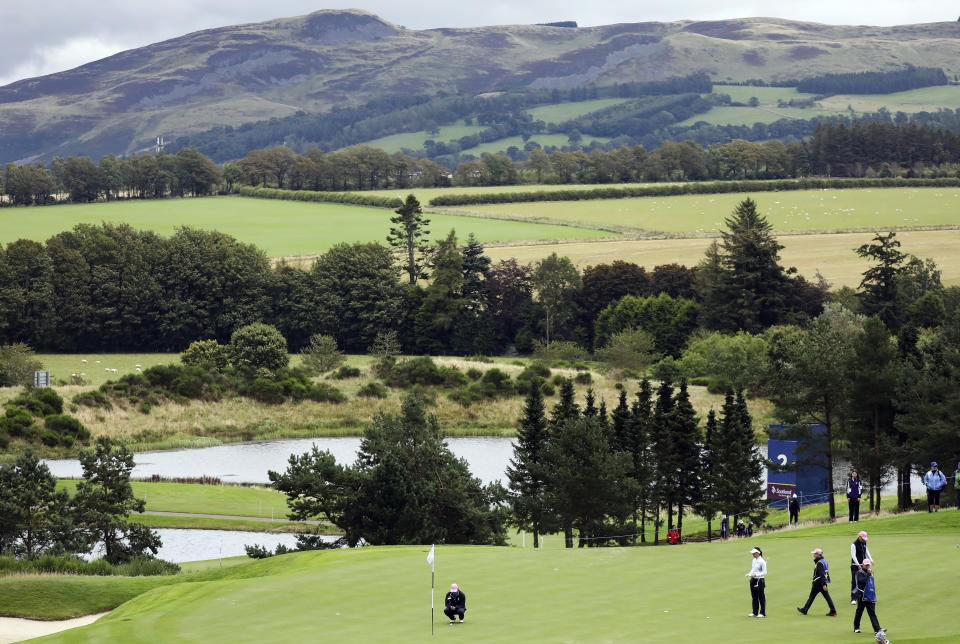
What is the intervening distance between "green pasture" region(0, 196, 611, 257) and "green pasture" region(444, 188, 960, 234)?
373 inches

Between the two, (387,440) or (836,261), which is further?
(836,261)

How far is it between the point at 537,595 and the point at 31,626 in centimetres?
1479

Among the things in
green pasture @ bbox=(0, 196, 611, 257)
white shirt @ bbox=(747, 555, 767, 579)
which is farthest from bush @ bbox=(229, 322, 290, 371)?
white shirt @ bbox=(747, 555, 767, 579)

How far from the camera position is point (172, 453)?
7631cm

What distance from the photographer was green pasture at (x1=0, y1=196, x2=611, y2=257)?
15012cm

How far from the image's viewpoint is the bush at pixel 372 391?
294ft

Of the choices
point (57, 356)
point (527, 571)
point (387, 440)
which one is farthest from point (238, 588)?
point (57, 356)

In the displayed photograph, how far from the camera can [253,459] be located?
74875 millimetres

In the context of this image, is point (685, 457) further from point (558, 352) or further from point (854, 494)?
point (558, 352)

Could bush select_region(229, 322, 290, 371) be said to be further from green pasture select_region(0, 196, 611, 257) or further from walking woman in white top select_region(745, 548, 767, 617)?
walking woman in white top select_region(745, 548, 767, 617)

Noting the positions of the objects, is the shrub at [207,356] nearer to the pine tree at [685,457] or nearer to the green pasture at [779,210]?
the pine tree at [685,457]

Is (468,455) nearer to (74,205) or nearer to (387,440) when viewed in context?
(387,440)

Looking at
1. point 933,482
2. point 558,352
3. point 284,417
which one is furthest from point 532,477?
point 558,352

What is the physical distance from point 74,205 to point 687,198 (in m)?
98.4
